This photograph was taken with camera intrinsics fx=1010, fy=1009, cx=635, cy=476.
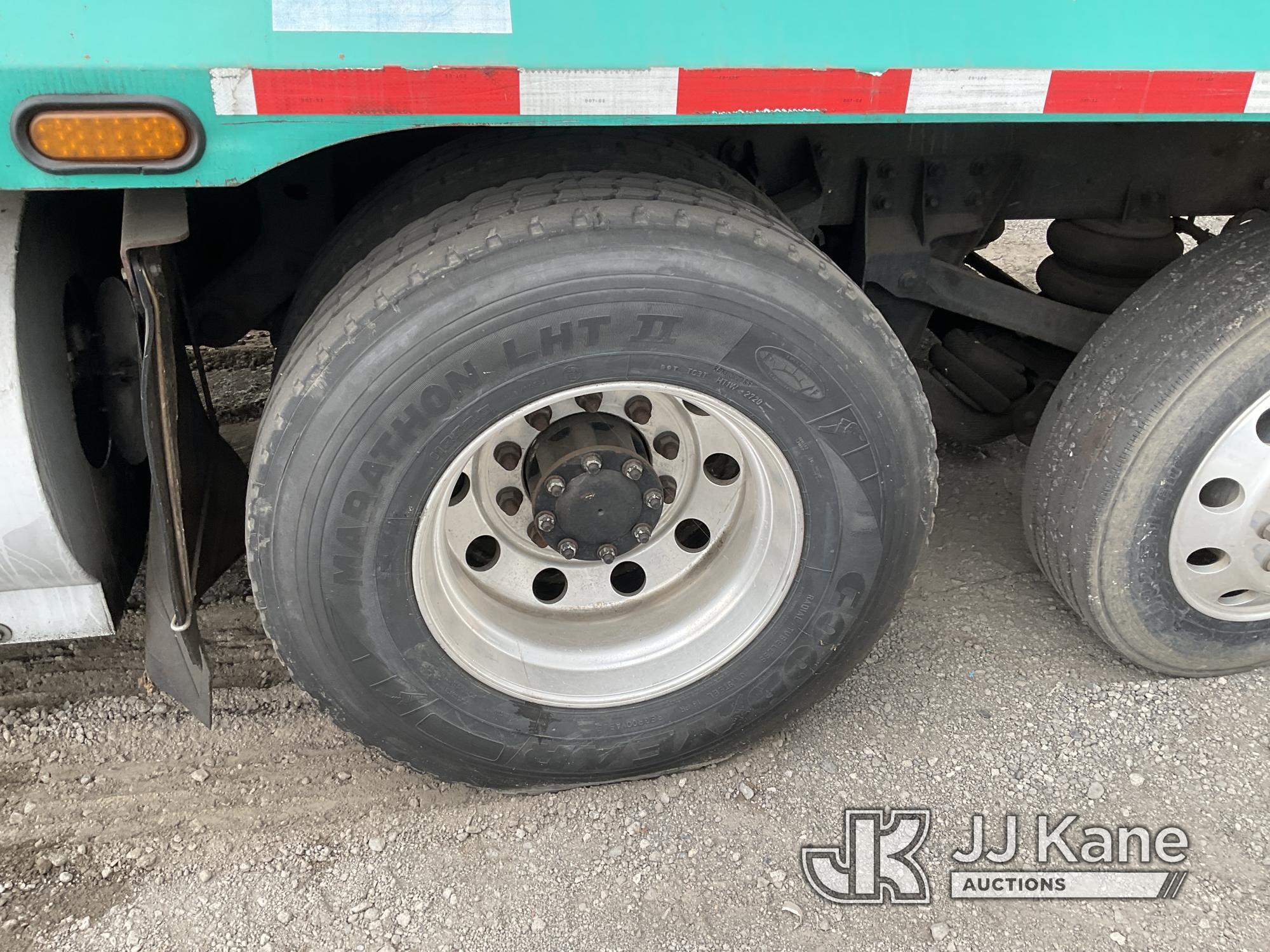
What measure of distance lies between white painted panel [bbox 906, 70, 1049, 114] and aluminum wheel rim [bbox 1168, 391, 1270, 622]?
1.02 meters

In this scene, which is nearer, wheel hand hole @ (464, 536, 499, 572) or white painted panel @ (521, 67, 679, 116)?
white painted panel @ (521, 67, 679, 116)

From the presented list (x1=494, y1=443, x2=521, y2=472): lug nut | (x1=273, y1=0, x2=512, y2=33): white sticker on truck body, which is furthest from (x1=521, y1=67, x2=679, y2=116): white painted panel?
(x1=494, y1=443, x2=521, y2=472): lug nut

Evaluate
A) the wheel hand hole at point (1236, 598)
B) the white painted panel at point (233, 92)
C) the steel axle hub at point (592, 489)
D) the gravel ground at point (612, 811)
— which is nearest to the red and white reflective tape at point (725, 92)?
the white painted panel at point (233, 92)

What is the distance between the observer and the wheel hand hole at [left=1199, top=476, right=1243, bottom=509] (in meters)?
2.32

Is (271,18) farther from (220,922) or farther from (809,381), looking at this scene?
(220,922)

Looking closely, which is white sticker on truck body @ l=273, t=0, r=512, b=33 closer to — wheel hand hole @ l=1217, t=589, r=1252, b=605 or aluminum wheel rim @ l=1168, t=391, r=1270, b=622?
aluminum wheel rim @ l=1168, t=391, r=1270, b=622

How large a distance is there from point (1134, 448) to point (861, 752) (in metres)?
0.95

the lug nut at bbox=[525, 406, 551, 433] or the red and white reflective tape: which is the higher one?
the red and white reflective tape

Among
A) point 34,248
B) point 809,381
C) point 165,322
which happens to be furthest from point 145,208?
point 809,381

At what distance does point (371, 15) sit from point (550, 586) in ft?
4.35

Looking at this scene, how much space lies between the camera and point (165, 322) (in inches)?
68.6

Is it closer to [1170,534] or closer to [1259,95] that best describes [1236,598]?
[1170,534]

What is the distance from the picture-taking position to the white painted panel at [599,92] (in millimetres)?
1520

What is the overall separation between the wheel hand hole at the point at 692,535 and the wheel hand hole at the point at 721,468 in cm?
11
